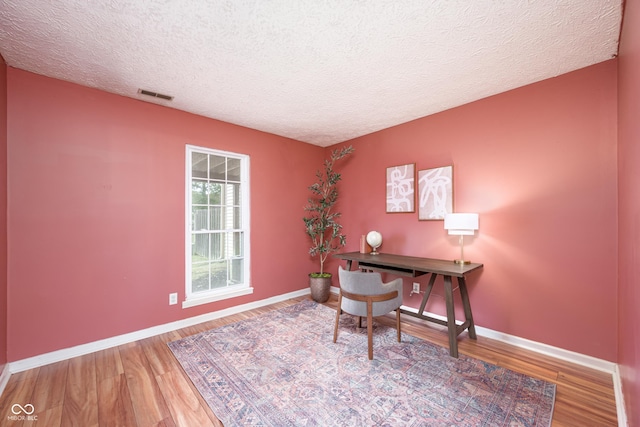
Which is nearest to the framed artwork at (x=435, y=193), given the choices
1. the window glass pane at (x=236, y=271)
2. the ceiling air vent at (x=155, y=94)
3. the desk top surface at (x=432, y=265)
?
the desk top surface at (x=432, y=265)

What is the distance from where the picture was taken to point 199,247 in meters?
3.23

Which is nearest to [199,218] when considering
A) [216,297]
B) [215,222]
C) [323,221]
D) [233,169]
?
[215,222]

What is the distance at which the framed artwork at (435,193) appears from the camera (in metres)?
2.96

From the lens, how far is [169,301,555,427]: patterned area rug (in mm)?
1630

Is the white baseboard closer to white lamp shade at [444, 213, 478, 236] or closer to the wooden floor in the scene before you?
the wooden floor

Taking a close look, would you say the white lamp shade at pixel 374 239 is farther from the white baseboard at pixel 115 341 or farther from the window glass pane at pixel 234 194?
the window glass pane at pixel 234 194

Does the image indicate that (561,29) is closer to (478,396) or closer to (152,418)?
(478,396)

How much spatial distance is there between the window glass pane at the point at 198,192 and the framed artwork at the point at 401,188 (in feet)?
8.08

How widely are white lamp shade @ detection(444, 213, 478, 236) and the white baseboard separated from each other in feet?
8.82

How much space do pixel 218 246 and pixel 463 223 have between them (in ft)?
9.62

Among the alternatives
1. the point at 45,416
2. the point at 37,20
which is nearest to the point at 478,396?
the point at 45,416

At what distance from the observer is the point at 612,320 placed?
2.04 m

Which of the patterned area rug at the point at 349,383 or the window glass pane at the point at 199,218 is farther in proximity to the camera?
the window glass pane at the point at 199,218

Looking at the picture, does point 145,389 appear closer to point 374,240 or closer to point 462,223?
point 374,240
